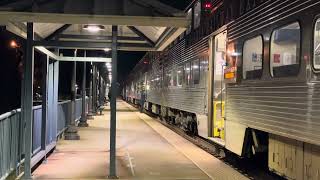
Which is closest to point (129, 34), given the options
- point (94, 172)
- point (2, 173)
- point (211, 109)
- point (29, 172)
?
point (211, 109)

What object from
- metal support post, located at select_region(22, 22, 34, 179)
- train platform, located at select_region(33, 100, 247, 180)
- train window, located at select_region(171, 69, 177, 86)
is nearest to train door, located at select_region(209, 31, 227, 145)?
train platform, located at select_region(33, 100, 247, 180)

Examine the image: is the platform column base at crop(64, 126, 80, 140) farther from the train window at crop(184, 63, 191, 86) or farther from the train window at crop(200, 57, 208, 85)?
the train window at crop(200, 57, 208, 85)

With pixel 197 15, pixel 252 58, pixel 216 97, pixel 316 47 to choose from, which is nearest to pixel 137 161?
pixel 216 97

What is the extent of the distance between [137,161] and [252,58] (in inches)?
148

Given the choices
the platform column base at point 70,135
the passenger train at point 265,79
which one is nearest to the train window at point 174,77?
the platform column base at point 70,135

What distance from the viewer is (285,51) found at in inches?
274

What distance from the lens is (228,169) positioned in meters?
10.2

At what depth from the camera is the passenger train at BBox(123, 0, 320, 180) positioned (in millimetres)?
6148

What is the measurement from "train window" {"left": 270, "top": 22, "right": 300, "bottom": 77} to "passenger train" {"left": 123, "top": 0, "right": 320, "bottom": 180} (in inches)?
0.5

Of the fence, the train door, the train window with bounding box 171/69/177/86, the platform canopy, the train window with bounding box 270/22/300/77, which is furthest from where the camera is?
the train window with bounding box 171/69/177/86

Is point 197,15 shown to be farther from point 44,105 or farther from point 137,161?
point 44,105

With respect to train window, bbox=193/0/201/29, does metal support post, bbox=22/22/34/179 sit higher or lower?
lower

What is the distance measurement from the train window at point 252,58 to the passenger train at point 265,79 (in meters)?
0.02

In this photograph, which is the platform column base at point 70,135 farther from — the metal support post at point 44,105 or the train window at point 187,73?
the metal support post at point 44,105
